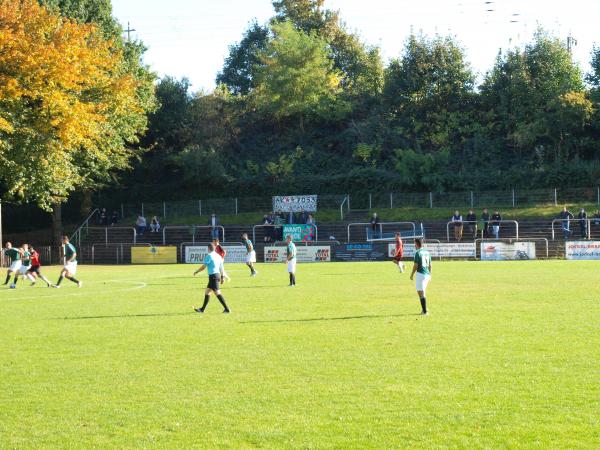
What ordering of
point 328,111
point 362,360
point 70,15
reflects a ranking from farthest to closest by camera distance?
point 328,111, point 70,15, point 362,360

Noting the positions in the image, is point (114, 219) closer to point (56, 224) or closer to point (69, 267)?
point (56, 224)

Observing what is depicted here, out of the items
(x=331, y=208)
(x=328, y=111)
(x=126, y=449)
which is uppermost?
(x=328, y=111)

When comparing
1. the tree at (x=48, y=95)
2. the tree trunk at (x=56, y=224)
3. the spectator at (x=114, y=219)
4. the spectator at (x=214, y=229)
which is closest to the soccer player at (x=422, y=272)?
the tree at (x=48, y=95)

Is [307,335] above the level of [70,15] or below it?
below

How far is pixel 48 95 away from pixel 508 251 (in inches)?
1060

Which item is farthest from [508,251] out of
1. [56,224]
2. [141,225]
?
[56,224]

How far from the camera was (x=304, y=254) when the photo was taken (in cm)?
4981

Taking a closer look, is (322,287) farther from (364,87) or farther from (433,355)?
(364,87)

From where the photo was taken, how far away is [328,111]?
70875mm

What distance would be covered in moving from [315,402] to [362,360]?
2945 mm

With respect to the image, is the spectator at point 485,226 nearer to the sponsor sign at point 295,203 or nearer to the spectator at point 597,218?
the spectator at point 597,218

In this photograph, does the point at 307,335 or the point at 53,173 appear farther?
the point at 53,173

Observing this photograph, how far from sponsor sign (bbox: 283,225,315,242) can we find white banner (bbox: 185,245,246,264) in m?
3.67

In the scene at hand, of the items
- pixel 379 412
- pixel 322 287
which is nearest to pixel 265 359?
pixel 379 412
